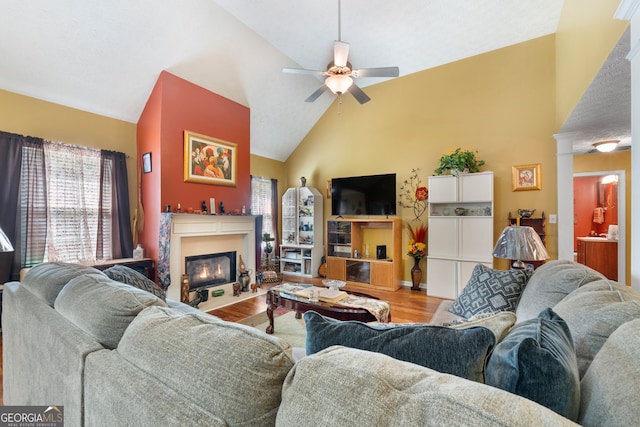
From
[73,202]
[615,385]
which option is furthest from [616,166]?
[73,202]

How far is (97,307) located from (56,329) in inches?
9.4

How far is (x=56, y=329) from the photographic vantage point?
3.46 feet

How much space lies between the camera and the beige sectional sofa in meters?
0.45

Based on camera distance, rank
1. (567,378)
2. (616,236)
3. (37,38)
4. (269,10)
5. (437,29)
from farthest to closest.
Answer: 1. (616,236)
2. (437,29)
3. (269,10)
4. (37,38)
5. (567,378)

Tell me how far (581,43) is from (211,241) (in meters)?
4.79

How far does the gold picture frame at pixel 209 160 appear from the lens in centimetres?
384

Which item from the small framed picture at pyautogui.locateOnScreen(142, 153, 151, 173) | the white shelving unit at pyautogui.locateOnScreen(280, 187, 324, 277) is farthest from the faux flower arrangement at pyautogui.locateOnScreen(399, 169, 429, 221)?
the small framed picture at pyautogui.locateOnScreen(142, 153, 151, 173)

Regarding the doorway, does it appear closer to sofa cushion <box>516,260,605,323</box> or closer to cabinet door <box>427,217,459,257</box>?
cabinet door <box>427,217,459,257</box>

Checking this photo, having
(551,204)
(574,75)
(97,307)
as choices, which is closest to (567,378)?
(97,307)

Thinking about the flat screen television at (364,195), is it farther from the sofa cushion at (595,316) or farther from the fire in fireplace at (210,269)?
the sofa cushion at (595,316)

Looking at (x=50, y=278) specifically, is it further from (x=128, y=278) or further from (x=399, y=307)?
(x=399, y=307)

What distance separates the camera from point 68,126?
332cm

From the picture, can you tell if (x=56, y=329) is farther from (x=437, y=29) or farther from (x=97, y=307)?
(x=437, y=29)

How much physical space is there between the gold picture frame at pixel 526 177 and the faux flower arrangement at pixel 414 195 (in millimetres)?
1237
